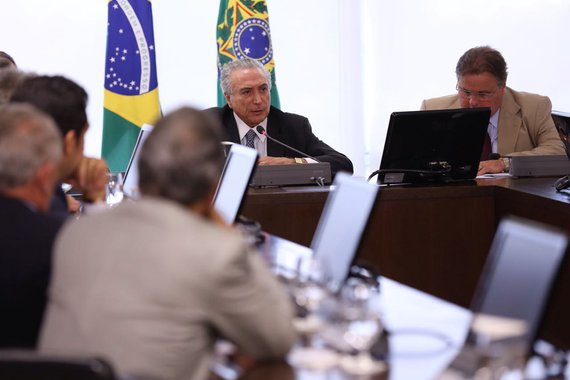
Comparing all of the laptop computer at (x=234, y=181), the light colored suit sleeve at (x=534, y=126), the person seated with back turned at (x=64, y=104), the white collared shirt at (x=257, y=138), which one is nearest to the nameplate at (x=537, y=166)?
the light colored suit sleeve at (x=534, y=126)

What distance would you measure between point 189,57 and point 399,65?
163 centimetres

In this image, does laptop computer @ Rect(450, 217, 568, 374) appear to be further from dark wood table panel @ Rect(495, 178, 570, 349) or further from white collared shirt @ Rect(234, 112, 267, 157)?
white collared shirt @ Rect(234, 112, 267, 157)

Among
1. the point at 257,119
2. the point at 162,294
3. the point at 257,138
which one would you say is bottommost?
the point at 257,138

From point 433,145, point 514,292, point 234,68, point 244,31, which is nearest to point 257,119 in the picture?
point 234,68

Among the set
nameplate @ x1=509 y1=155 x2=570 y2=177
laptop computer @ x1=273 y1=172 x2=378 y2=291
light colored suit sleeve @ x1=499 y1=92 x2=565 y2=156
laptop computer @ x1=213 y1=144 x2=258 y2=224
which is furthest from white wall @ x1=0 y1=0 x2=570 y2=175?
laptop computer @ x1=273 y1=172 x2=378 y2=291

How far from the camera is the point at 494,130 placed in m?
5.68

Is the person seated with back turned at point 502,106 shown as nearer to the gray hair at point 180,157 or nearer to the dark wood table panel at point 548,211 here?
the dark wood table panel at point 548,211

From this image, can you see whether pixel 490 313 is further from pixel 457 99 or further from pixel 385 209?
pixel 457 99

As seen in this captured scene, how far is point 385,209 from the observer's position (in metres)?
4.76

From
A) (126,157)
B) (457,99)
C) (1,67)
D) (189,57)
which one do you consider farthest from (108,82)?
(457,99)

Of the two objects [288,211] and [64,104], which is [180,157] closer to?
[64,104]

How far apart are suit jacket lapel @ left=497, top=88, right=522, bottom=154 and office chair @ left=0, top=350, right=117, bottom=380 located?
4228 mm

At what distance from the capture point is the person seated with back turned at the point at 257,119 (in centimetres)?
553

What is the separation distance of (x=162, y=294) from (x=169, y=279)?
32mm
